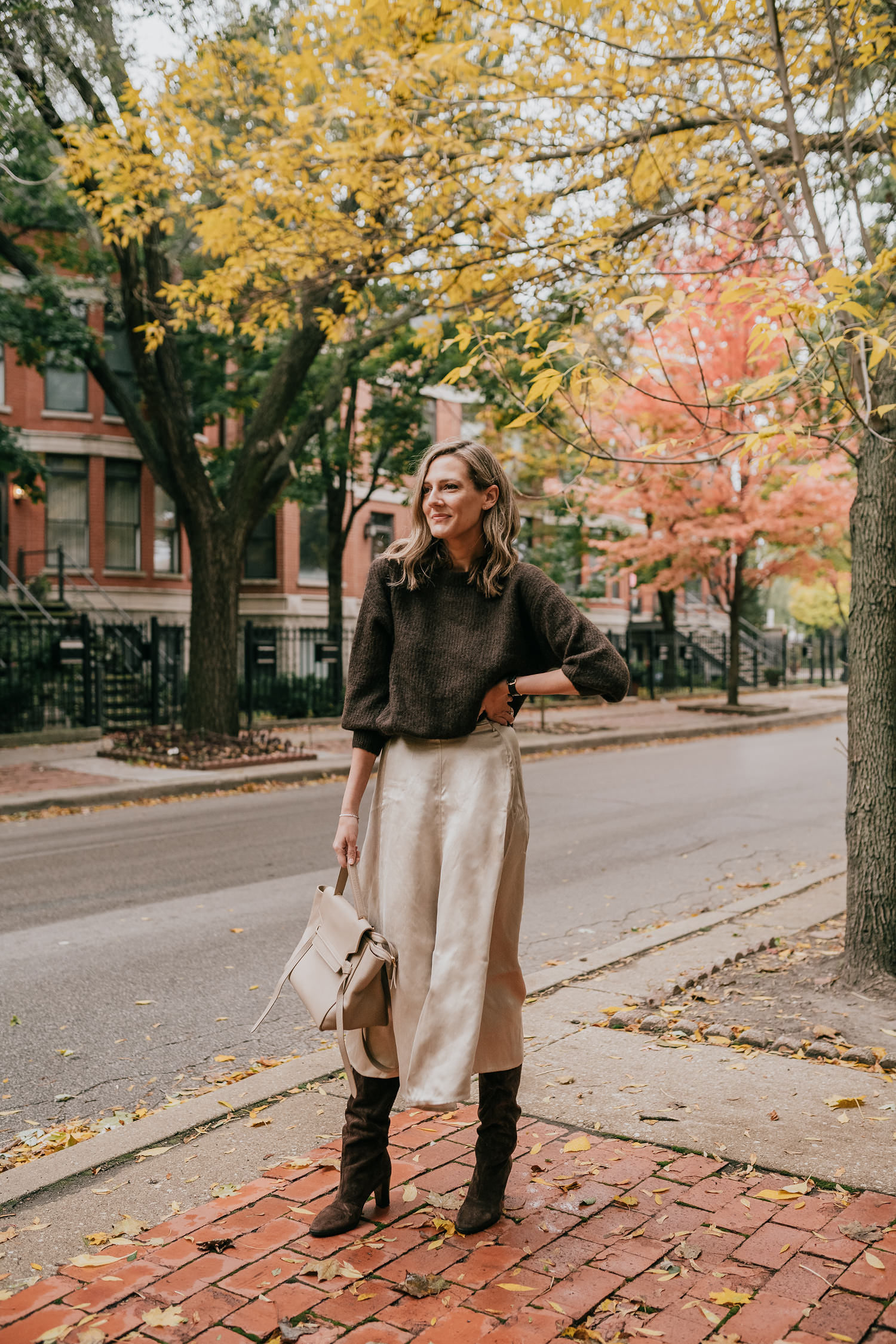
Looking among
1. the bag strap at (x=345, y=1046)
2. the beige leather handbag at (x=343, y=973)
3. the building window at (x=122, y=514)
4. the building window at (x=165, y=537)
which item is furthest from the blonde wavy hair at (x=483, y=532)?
the building window at (x=165, y=537)

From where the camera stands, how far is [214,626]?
15.2 metres

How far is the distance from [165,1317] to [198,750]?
12255 millimetres

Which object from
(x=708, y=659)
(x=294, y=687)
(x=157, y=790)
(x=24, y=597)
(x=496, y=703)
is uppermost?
(x=24, y=597)

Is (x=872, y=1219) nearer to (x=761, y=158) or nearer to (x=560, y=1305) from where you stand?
(x=560, y=1305)

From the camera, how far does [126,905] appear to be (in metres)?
7.26

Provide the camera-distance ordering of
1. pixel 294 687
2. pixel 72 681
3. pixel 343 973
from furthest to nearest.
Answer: pixel 294 687, pixel 72 681, pixel 343 973

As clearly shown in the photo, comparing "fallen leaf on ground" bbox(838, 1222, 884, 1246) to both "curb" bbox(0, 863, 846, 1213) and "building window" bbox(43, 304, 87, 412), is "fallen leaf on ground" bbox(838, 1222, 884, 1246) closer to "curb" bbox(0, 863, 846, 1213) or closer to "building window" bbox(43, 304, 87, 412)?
"curb" bbox(0, 863, 846, 1213)

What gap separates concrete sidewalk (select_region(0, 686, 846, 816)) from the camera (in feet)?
40.7

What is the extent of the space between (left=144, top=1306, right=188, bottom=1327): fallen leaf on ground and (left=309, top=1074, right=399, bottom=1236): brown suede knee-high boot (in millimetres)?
429

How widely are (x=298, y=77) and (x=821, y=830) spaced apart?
25.5 ft

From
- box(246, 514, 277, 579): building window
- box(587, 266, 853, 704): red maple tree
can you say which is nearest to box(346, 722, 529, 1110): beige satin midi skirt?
box(587, 266, 853, 704): red maple tree

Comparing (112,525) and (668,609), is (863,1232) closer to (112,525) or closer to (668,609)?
(112,525)

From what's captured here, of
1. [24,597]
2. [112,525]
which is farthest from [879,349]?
[112,525]

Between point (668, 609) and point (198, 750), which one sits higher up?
point (668, 609)
